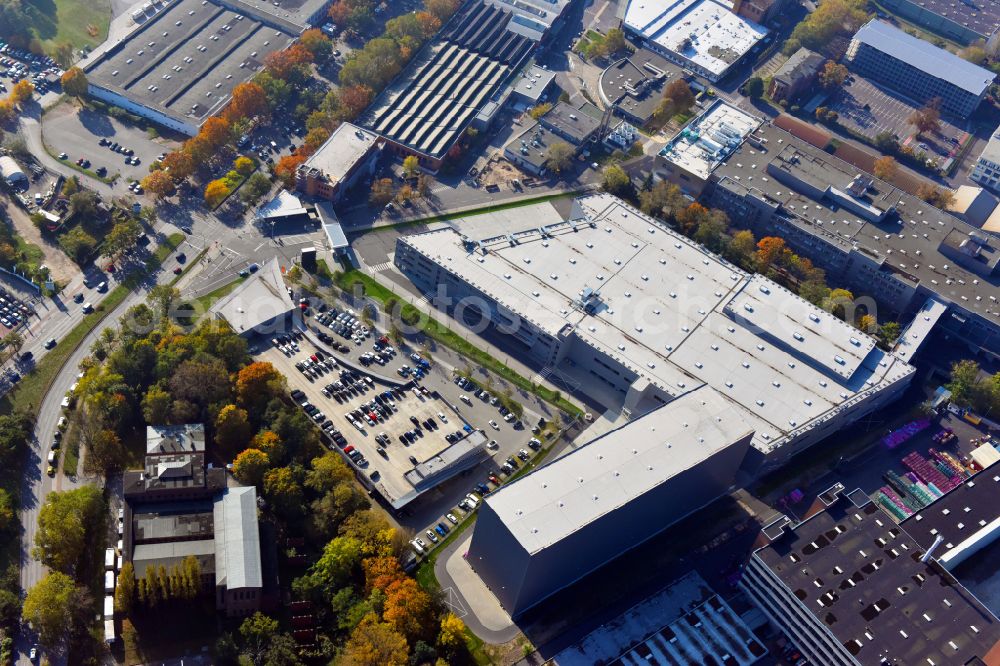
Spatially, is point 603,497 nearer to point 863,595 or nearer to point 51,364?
point 863,595

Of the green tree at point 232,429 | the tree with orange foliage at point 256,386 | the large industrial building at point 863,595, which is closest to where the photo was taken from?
the large industrial building at point 863,595

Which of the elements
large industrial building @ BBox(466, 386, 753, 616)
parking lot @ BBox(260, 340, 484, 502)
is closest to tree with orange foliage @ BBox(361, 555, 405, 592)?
large industrial building @ BBox(466, 386, 753, 616)

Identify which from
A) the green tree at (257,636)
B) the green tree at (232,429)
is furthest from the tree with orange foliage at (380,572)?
the green tree at (232,429)

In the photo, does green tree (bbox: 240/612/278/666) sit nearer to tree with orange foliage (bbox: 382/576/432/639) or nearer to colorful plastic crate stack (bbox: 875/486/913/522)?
tree with orange foliage (bbox: 382/576/432/639)

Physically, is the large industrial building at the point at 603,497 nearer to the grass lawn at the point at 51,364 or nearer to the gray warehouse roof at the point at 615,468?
the gray warehouse roof at the point at 615,468

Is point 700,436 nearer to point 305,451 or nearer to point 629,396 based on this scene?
point 629,396

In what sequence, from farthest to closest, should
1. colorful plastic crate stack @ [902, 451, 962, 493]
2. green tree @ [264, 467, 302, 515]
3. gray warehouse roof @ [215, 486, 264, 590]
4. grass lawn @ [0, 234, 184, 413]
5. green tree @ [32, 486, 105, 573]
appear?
colorful plastic crate stack @ [902, 451, 962, 493], grass lawn @ [0, 234, 184, 413], green tree @ [264, 467, 302, 515], green tree @ [32, 486, 105, 573], gray warehouse roof @ [215, 486, 264, 590]

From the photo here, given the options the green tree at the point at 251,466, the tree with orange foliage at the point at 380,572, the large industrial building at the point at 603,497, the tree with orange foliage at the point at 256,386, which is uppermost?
the tree with orange foliage at the point at 256,386
